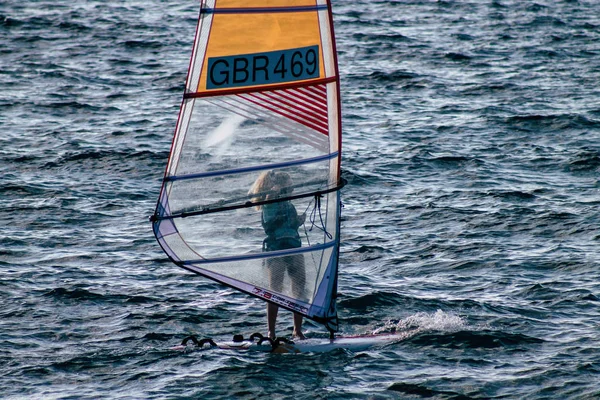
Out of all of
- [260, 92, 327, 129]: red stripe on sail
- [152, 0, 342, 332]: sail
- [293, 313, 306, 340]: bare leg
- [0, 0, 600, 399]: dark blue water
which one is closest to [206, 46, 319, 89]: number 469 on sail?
[152, 0, 342, 332]: sail

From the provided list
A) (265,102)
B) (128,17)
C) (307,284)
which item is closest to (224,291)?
(307,284)

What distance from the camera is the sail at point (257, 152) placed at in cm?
1087

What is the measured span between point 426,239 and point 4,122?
34.6 ft

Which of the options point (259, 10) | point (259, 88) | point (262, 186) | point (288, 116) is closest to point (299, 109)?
point (288, 116)

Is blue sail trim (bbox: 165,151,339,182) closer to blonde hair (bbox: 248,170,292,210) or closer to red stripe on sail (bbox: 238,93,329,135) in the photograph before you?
blonde hair (bbox: 248,170,292,210)

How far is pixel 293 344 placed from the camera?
11500 mm

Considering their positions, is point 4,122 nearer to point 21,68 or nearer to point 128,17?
point 21,68

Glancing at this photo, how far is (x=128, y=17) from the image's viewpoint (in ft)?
112

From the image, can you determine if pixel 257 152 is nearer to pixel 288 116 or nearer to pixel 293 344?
pixel 288 116

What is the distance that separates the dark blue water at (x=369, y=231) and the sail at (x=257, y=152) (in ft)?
3.28

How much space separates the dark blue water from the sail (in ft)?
3.28

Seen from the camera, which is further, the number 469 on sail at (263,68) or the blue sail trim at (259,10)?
the number 469 on sail at (263,68)

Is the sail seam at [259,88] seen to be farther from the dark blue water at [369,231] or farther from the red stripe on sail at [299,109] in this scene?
the dark blue water at [369,231]

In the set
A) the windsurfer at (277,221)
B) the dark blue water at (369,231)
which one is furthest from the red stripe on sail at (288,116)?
the dark blue water at (369,231)
